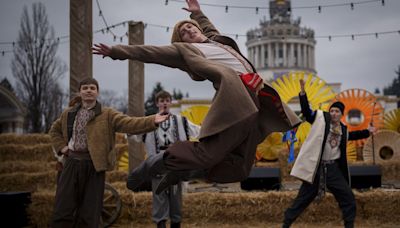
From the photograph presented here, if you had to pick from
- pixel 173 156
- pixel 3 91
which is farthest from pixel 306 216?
pixel 3 91

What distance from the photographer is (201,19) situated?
412 cm

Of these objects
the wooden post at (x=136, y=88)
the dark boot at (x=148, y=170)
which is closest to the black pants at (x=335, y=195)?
the dark boot at (x=148, y=170)

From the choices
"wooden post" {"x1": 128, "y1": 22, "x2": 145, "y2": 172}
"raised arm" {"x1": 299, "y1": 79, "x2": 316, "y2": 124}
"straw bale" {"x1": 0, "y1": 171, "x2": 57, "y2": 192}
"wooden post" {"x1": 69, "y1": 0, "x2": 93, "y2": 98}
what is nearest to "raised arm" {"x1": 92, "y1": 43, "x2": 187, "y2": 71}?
"raised arm" {"x1": 299, "y1": 79, "x2": 316, "y2": 124}

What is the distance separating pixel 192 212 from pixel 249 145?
4218 millimetres

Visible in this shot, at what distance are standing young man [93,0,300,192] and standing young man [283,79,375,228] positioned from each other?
2205mm

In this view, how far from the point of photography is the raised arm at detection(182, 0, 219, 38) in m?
4.07

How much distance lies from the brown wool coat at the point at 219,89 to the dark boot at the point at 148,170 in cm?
46

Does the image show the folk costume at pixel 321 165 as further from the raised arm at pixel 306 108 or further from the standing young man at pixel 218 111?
the standing young man at pixel 218 111

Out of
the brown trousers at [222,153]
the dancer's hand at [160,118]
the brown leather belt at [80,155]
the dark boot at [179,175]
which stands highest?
the dancer's hand at [160,118]

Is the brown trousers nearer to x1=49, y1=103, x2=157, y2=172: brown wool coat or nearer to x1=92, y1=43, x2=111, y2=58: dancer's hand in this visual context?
x1=92, y1=43, x2=111, y2=58: dancer's hand

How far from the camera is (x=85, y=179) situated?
4422 mm

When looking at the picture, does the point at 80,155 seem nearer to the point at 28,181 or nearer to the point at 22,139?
the point at 28,181

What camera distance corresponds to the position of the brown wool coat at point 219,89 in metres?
3.06

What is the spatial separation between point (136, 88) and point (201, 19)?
452cm
